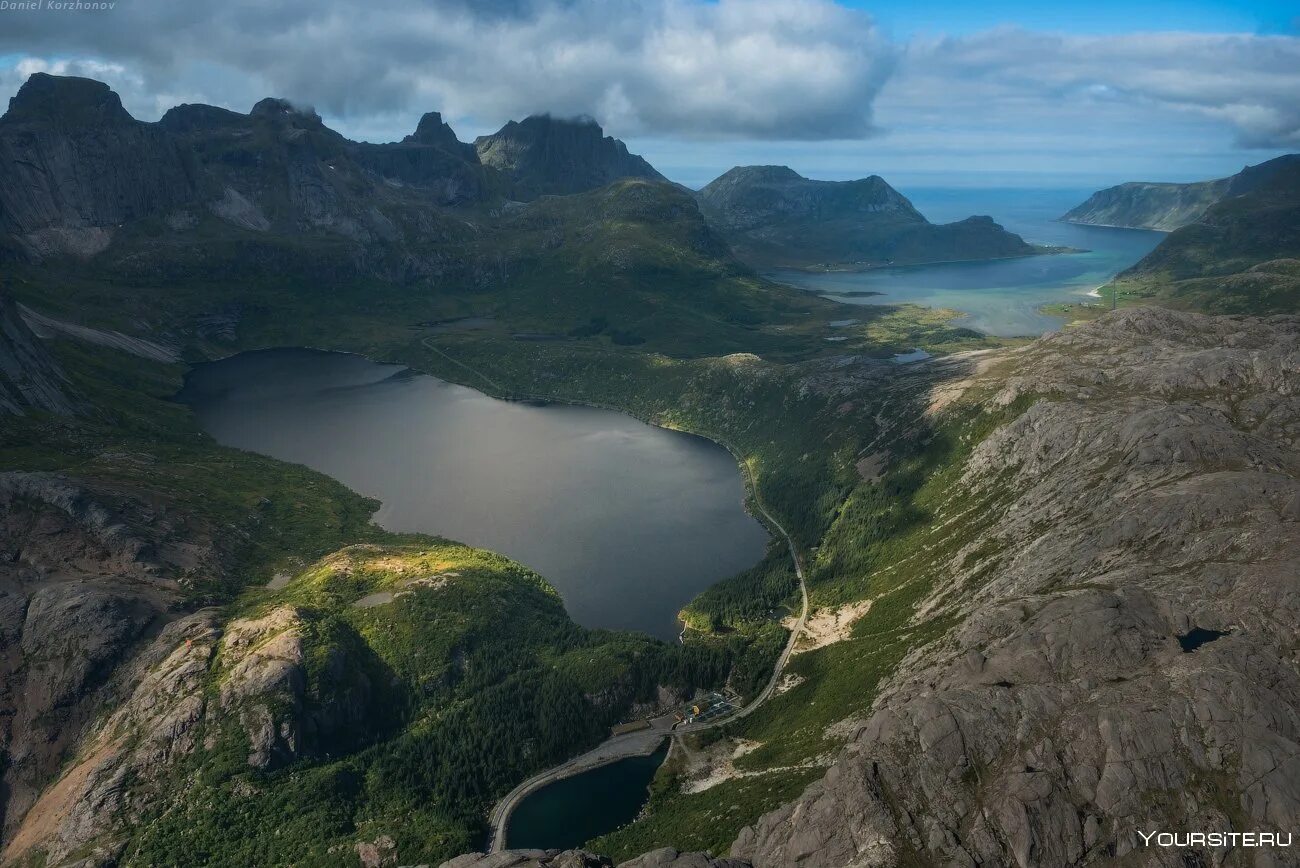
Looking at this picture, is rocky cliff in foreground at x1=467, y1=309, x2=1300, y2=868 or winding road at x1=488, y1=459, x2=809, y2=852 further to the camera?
winding road at x1=488, y1=459, x2=809, y2=852

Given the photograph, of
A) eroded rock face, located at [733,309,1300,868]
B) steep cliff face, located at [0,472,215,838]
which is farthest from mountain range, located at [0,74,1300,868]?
steep cliff face, located at [0,472,215,838]

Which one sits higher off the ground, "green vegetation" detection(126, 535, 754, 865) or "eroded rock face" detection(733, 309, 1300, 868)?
"eroded rock face" detection(733, 309, 1300, 868)

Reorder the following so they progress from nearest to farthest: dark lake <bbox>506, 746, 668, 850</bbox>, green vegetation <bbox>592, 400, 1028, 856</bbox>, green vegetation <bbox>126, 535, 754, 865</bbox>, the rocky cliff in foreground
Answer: the rocky cliff in foreground → green vegetation <bbox>592, 400, 1028, 856</bbox> → green vegetation <bbox>126, 535, 754, 865</bbox> → dark lake <bbox>506, 746, 668, 850</bbox>

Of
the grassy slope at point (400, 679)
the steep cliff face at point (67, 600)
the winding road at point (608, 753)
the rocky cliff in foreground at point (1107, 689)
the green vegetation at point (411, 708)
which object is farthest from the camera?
the steep cliff face at point (67, 600)

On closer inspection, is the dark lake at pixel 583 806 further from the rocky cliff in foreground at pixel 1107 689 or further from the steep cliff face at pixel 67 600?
the steep cliff face at pixel 67 600

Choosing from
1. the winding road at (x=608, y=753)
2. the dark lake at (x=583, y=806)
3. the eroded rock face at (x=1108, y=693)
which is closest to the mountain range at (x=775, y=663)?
the eroded rock face at (x=1108, y=693)

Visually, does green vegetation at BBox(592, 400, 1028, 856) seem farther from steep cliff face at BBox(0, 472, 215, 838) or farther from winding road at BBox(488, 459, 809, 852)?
steep cliff face at BBox(0, 472, 215, 838)

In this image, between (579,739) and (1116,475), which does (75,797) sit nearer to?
(579,739)
